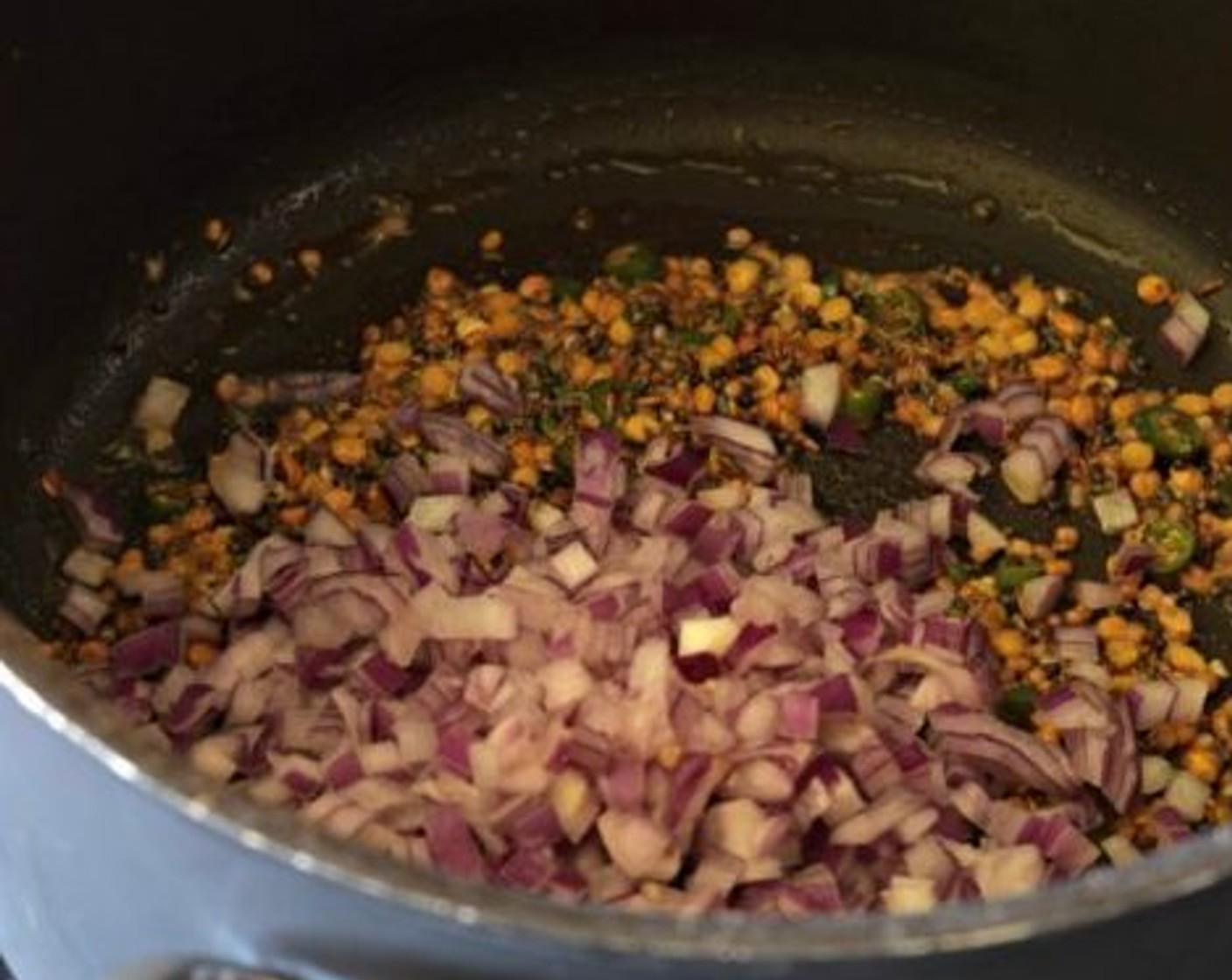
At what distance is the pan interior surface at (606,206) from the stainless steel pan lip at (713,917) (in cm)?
66

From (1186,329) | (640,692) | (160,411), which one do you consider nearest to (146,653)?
(160,411)

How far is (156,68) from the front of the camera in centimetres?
140

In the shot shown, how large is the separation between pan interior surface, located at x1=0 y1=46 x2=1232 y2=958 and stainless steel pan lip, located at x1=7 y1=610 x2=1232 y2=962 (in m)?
0.66

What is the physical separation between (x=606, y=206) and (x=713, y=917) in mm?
860

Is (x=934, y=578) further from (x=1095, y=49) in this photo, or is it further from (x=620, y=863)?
(x=1095, y=49)

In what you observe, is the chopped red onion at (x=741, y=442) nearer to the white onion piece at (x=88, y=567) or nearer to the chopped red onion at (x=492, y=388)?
the chopped red onion at (x=492, y=388)

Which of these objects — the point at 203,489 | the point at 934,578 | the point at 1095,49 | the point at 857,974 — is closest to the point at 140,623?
the point at 203,489

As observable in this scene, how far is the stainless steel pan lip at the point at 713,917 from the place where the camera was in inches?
28.0

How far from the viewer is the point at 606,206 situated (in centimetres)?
151

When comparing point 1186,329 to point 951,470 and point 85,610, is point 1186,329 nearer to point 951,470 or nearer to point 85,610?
point 951,470

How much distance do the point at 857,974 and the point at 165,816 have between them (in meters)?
0.26

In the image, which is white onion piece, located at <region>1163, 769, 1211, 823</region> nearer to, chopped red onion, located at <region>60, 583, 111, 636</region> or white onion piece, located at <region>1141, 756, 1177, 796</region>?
white onion piece, located at <region>1141, 756, 1177, 796</region>

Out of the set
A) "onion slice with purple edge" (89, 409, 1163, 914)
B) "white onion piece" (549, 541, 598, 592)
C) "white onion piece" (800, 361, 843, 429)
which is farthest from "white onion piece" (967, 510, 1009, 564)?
"white onion piece" (549, 541, 598, 592)

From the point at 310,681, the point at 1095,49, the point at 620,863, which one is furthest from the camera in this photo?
the point at 1095,49
